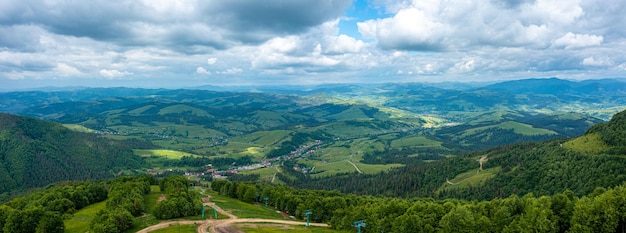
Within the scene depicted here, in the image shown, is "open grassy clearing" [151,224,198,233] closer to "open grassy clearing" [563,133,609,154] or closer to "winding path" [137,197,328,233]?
"winding path" [137,197,328,233]

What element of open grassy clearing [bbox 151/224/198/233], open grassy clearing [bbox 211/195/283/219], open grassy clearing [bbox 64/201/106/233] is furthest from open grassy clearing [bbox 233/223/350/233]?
open grassy clearing [bbox 64/201/106/233]

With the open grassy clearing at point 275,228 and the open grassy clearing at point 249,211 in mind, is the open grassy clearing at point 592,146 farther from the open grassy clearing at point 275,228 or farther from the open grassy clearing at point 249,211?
the open grassy clearing at point 249,211

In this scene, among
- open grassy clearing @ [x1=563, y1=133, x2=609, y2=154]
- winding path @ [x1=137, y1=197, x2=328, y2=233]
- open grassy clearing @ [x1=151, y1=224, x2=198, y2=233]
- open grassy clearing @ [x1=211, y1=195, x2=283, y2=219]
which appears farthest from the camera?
open grassy clearing @ [x1=563, y1=133, x2=609, y2=154]

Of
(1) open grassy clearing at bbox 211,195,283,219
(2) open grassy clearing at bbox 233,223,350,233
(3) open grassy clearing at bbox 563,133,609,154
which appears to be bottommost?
(1) open grassy clearing at bbox 211,195,283,219

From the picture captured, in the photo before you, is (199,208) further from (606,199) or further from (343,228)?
(606,199)

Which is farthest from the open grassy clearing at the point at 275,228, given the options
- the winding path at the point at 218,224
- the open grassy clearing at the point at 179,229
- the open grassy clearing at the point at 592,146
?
the open grassy clearing at the point at 592,146

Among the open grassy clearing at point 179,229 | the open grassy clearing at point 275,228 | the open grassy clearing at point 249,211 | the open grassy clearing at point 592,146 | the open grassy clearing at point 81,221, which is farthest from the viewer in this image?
the open grassy clearing at point 592,146
